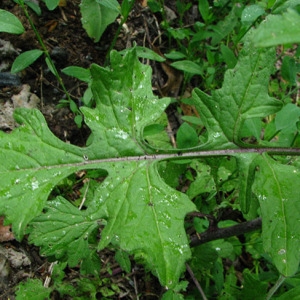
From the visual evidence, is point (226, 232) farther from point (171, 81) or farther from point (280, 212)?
point (171, 81)

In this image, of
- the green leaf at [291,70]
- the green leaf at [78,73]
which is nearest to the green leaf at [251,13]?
the green leaf at [291,70]

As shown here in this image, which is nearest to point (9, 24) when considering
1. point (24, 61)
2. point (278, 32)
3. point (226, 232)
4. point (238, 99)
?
point (24, 61)

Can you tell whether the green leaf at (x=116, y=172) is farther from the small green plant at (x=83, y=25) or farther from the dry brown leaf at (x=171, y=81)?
the dry brown leaf at (x=171, y=81)

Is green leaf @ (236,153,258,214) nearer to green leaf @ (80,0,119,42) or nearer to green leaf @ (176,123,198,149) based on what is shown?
green leaf @ (176,123,198,149)

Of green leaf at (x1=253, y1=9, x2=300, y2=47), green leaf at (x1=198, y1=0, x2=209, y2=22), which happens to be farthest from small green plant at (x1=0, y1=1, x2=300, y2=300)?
green leaf at (x1=198, y1=0, x2=209, y2=22)

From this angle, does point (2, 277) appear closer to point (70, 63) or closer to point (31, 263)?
point (31, 263)

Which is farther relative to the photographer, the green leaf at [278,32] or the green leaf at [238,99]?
the green leaf at [238,99]

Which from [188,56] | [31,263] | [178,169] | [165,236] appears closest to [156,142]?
[178,169]
